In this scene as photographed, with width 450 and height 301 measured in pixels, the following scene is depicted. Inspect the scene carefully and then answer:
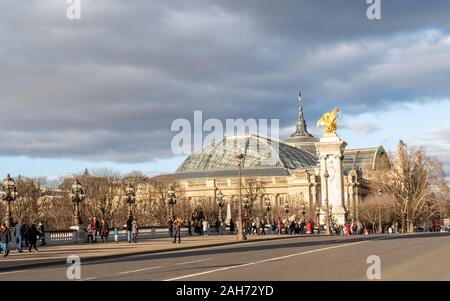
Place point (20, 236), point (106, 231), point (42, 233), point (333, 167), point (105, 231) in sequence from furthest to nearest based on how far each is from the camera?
point (333, 167) < point (106, 231) < point (105, 231) < point (42, 233) < point (20, 236)

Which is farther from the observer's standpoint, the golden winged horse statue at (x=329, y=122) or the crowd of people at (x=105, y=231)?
the golden winged horse statue at (x=329, y=122)

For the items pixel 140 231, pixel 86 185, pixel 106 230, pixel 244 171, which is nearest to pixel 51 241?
pixel 106 230

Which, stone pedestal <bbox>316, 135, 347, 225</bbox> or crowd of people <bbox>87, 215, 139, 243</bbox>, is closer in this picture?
crowd of people <bbox>87, 215, 139, 243</bbox>

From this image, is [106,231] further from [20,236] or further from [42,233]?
[20,236]

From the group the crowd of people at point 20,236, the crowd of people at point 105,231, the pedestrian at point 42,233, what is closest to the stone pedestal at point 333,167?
the crowd of people at point 105,231

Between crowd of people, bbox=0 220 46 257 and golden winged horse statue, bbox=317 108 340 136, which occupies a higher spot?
golden winged horse statue, bbox=317 108 340 136

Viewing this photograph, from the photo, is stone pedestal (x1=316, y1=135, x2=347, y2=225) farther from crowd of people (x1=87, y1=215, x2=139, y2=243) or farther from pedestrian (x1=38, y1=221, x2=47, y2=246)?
pedestrian (x1=38, y1=221, x2=47, y2=246)

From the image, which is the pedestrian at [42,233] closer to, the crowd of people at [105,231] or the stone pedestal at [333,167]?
the crowd of people at [105,231]

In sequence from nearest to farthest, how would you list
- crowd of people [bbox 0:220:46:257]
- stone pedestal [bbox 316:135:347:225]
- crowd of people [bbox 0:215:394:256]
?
1. crowd of people [bbox 0:220:46:257]
2. crowd of people [bbox 0:215:394:256]
3. stone pedestal [bbox 316:135:347:225]

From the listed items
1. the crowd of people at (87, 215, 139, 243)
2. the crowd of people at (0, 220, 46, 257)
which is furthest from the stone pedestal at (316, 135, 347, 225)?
the crowd of people at (0, 220, 46, 257)

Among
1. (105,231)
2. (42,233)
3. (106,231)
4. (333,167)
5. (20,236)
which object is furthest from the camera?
(333,167)

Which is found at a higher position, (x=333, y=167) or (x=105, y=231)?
(x=333, y=167)

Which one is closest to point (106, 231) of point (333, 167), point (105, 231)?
point (105, 231)
